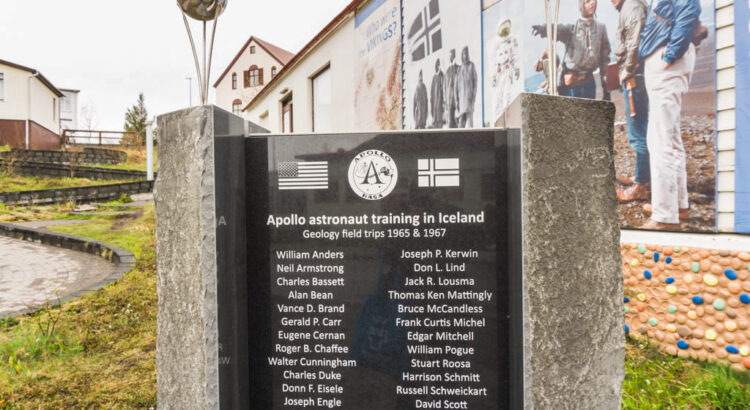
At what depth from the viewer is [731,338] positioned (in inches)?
143

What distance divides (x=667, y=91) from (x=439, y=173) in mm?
3075

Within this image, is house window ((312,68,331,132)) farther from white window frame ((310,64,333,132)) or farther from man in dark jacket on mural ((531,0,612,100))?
man in dark jacket on mural ((531,0,612,100))

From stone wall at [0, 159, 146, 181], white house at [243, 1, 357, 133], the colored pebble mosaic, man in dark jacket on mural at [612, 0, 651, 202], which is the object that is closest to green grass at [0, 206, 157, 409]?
the colored pebble mosaic

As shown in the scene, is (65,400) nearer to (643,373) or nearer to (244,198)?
(244,198)

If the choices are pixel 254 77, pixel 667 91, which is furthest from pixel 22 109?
pixel 667 91

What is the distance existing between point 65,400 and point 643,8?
5.75m

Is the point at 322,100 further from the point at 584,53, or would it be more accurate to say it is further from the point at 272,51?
the point at 272,51

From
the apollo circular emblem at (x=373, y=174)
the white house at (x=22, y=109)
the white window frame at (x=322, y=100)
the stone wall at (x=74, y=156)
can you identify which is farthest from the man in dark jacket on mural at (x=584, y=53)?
the white house at (x=22, y=109)

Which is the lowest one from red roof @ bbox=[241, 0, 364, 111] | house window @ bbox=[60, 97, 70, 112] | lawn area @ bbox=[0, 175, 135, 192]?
lawn area @ bbox=[0, 175, 135, 192]

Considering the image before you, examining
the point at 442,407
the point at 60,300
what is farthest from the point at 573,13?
the point at 60,300

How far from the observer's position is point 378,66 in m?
9.36

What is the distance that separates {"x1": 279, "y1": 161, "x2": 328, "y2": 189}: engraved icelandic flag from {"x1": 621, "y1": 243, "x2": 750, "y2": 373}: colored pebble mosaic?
3228 millimetres

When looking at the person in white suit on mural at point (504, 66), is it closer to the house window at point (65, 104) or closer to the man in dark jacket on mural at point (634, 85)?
the man in dark jacket on mural at point (634, 85)

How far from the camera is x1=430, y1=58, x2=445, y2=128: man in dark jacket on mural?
722 cm
